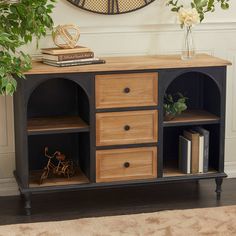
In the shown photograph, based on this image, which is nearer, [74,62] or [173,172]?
[74,62]

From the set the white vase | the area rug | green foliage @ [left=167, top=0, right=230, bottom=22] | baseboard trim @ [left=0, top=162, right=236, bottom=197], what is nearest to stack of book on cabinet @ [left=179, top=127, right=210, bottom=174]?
the area rug

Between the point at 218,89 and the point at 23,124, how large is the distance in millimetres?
1085

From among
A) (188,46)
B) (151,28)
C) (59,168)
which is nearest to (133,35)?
(151,28)

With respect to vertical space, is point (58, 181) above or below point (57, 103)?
below

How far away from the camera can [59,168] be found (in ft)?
12.8

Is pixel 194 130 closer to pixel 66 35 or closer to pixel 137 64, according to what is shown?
pixel 137 64

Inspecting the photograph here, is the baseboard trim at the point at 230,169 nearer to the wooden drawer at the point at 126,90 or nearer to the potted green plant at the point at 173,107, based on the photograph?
the potted green plant at the point at 173,107

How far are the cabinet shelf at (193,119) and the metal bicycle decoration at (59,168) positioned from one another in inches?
22.9

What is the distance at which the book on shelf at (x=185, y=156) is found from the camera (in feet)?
12.9

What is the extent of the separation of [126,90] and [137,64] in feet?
0.49

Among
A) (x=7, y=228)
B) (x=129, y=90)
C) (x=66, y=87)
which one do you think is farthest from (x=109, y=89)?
(x=7, y=228)

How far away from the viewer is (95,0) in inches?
156

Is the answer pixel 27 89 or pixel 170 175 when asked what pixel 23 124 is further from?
pixel 170 175

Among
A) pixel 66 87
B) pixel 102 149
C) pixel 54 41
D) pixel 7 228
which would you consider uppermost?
pixel 54 41
